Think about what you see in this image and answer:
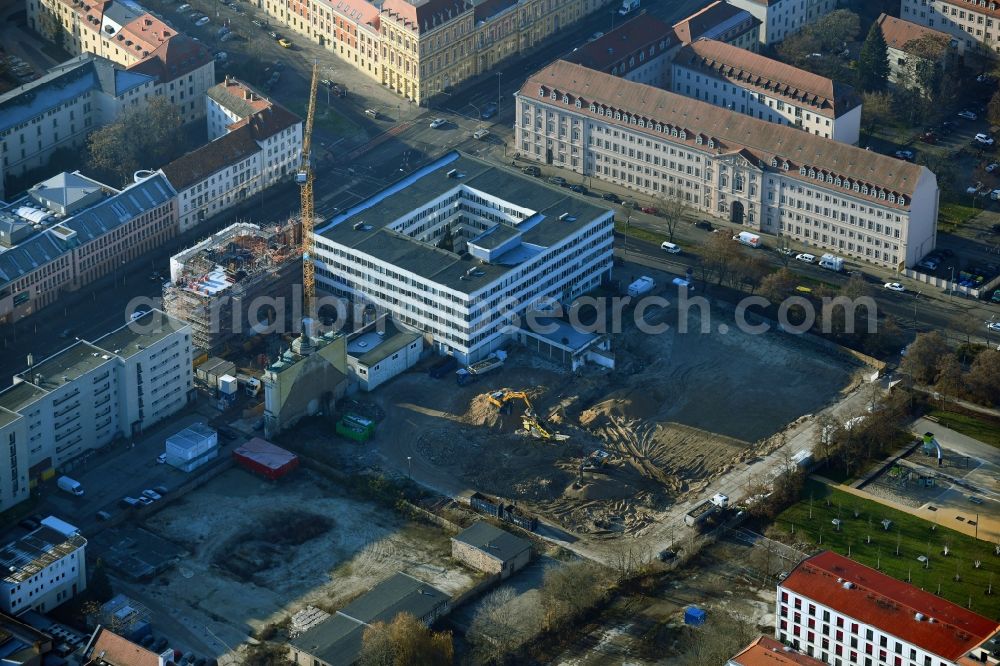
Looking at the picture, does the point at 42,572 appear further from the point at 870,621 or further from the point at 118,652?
the point at 870,621

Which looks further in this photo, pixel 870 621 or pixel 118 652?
pixel 118 652

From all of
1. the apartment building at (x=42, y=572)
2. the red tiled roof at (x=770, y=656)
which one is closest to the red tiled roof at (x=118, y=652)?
the apartment building at (x=42, y=572)

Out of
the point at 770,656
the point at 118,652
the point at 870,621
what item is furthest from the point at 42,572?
the point at 870,621

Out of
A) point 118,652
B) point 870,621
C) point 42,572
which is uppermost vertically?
point 870,621

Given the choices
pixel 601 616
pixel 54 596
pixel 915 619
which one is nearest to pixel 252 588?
pixel 54 596

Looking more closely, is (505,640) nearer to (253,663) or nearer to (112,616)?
(253,663)

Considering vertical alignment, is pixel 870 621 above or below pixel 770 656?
above

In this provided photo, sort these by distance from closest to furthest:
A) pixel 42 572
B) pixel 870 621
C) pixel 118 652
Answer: pixel 870 621 → pixel 118 652 → pixel 42 572

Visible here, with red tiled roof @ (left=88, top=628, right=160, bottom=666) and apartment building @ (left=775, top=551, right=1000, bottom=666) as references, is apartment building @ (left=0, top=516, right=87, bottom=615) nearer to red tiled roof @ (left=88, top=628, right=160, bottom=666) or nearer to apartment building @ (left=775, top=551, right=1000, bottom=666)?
red tiled roof @ (left=88, top=628, right=160, bottom=666)
